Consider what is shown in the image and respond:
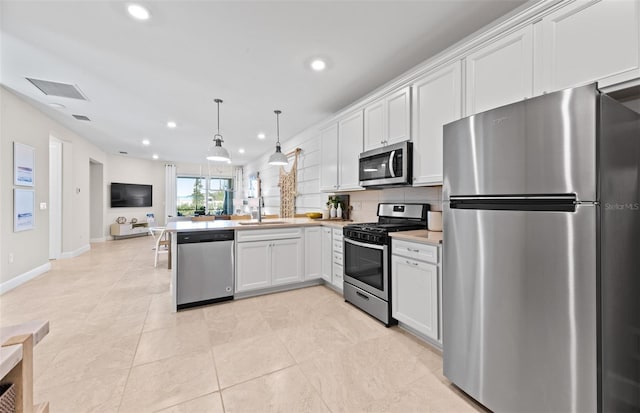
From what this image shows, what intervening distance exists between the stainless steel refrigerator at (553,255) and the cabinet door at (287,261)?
7.54 feet

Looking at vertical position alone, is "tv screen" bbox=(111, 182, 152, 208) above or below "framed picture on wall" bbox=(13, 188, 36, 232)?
above

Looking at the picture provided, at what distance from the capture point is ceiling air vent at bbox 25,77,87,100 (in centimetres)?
330

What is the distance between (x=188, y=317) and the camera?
280 cm

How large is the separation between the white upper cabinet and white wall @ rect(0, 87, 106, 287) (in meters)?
4.73

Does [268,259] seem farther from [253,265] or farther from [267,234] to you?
[267,234]

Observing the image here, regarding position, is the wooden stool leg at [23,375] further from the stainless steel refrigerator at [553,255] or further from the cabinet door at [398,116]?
the cabinet door at [398,116]

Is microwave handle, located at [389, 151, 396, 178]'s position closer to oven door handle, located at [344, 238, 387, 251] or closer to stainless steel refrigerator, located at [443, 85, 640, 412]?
oven door handle, located at [344, 238, 387, 251]

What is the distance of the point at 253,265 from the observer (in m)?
3.32

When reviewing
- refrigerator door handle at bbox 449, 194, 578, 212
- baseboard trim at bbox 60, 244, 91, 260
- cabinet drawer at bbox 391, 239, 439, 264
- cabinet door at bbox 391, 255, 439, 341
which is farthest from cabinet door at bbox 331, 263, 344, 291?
baseboard trim at bbox 60, 244, 91, 260

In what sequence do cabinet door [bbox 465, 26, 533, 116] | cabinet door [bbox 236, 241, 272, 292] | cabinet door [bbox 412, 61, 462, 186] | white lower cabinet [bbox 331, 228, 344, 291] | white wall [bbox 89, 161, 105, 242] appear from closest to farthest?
1. cabinet door [bbox 465, 26, 533, 116]
2. cabinet door [bbox 412, 61, 462, 186]
3. cabinet door [bbox 236, 241, 272, 292]
4. white lower cabinet [bbox 331, 228, 344, 291]
5. white wall [bbox 89, 161, 105, 242]

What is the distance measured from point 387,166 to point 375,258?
96 cm

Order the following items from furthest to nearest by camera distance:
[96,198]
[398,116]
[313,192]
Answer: [96,198], [313,192], [398,116]

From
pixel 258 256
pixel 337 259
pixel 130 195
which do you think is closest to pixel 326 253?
pixel 337 259

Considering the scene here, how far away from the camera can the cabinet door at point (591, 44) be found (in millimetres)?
1362
